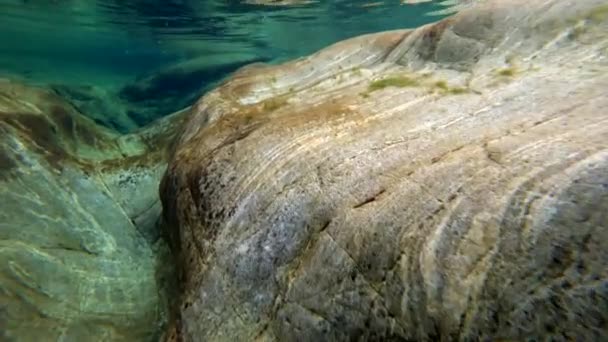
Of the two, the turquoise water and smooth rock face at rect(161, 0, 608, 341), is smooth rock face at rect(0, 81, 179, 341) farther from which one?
the turquoise water

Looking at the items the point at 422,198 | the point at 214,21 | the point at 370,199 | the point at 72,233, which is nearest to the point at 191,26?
the point at 214,21

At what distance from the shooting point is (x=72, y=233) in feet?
16.5

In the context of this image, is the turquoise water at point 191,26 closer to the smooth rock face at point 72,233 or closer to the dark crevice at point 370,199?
the smooth rock face at point 72,233

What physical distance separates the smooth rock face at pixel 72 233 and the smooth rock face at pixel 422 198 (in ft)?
2.49

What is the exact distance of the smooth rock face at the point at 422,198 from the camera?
2104mm

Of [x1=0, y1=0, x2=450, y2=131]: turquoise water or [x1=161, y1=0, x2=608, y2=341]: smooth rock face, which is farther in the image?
[x1=0, y1=0, x2=450, y2=131]: turquoise water

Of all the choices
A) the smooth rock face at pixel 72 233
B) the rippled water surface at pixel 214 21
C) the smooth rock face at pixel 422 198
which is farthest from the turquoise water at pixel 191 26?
the smooth rock face at pixel 422 198

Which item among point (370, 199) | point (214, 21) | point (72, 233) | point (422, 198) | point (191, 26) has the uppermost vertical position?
point (422, 198)

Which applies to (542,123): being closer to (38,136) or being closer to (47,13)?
(38,136)

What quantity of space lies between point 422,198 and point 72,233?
4.47m

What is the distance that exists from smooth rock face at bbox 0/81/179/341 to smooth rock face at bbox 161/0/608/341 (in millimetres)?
760

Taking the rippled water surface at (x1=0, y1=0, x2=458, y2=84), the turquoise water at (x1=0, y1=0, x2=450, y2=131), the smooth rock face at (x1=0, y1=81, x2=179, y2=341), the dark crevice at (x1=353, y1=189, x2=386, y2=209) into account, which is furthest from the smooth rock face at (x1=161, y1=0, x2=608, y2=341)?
the rippled water surface at (x1=0, y1=0, x2=458, y2=84)

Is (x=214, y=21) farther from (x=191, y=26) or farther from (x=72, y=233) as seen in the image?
(x=72, y=233)

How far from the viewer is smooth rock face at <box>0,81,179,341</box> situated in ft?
13.3
